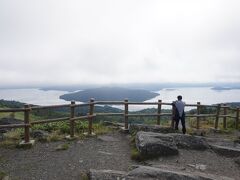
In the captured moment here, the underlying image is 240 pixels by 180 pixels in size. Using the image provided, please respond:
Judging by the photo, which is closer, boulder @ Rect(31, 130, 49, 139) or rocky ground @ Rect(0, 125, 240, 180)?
rocky ground @ Rect(0, 125, 240, 180)

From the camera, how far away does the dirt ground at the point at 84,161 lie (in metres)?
11.4

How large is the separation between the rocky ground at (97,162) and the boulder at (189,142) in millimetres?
253

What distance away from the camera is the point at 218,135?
2192 cm

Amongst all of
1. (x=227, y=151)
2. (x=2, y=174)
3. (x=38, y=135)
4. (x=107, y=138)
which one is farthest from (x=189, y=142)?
(x=2, y=174)

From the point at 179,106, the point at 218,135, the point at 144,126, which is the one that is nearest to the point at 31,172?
the point at 144,126

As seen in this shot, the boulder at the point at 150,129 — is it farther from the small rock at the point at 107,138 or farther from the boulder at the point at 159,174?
the boulder at the point at 159,174

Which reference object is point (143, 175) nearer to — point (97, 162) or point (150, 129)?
point (97, 162)

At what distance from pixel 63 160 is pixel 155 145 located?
3.94 meters

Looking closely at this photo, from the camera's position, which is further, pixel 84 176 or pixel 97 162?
pixel 97 162

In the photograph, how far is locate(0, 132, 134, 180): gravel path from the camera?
36.8 feet

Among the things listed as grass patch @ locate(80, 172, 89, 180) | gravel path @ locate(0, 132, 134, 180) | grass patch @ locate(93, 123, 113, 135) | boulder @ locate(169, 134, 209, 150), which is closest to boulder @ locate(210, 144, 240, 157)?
boulder @ locate(169, 134, 209, 150)

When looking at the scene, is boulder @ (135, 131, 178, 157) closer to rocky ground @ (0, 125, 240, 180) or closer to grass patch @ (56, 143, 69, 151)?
rocky ground @ (0, 125, 240, 180)

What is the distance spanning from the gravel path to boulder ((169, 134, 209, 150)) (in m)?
2.48

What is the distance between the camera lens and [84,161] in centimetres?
1275
